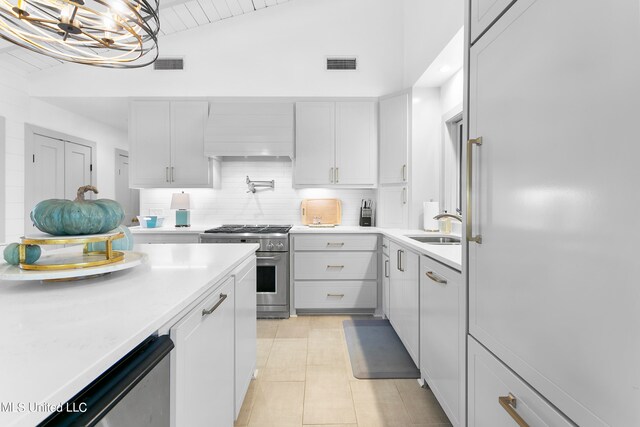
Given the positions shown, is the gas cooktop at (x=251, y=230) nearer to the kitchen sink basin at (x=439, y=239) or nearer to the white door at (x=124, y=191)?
the kitchen sink basin at (x=439, y=239)

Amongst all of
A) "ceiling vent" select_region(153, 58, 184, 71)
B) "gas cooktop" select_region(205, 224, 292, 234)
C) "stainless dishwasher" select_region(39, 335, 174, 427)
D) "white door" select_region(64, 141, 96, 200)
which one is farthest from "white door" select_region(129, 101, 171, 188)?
"stainless dishwasher" select_region(39, 335, 174, 427)

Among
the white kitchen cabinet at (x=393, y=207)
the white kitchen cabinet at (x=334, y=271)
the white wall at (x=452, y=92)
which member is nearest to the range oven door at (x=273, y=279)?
the white kitchen cabinet at (x=334, y=271)

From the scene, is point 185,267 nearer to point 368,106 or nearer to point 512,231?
point 512,231

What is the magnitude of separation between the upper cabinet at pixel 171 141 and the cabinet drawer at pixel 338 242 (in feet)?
4.53

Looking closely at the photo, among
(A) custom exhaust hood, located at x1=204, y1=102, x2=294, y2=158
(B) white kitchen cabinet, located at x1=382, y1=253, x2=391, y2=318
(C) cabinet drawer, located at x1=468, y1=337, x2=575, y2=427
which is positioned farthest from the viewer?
(A) custom exhaust hood, located at x1=204, y1=102, x2=294, y2=158

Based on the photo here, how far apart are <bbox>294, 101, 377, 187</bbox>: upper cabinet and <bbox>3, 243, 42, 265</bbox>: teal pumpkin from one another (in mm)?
2797

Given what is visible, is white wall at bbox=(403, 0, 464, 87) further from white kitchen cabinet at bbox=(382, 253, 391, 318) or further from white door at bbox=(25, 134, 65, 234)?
white door at bbox=(25, 134, 65, 234)

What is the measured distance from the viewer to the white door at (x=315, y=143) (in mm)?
3658

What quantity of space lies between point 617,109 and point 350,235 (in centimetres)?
278

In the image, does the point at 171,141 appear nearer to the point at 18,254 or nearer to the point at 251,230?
the point at 251,230

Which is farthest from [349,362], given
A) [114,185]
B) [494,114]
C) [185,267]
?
[114,185]

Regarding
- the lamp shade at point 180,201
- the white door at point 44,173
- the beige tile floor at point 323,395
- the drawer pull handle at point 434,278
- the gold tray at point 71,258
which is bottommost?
the beige tile floor at point 323,395

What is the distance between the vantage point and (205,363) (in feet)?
3.68

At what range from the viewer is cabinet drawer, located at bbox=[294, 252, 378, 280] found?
3.35 m
